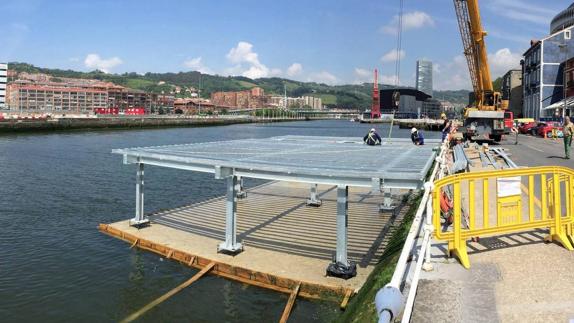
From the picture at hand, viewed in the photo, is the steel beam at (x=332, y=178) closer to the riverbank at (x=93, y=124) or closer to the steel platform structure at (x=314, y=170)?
the steel platform structure at (x=314, y=170)

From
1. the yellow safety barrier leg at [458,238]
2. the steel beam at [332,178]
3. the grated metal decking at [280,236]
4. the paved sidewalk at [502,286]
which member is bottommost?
the grated metal decking at [280,236]

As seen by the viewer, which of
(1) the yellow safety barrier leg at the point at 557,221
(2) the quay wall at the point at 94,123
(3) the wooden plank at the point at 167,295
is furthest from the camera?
(2) the quay wall at the point at 94,123

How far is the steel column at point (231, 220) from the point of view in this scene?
12.4 metres

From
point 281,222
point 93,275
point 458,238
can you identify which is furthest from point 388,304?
point 281,222

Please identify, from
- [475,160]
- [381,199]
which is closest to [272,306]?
[381,199]

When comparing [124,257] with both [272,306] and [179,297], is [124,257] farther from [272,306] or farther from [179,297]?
[272,306]

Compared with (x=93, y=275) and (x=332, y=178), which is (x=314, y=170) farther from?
(x=93, y=275)

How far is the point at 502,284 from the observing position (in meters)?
6.36

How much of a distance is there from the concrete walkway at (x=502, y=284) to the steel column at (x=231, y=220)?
5865 mm

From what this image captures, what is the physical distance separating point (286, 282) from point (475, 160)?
48.3ft

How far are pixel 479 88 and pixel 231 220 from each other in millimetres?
43174

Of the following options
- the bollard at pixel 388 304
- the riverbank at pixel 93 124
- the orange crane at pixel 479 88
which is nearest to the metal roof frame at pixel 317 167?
the bollard at pixel 388 304

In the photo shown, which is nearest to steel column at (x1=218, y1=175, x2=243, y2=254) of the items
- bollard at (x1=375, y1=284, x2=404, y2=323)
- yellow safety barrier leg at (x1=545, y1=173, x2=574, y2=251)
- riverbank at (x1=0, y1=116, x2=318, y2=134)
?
yellow safety barrier leg at (x1=545, y1=173, x2=574, y2=251)

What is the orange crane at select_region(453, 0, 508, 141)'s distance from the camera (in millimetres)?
40469
